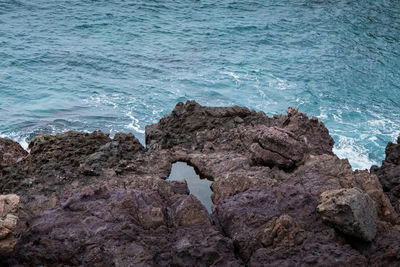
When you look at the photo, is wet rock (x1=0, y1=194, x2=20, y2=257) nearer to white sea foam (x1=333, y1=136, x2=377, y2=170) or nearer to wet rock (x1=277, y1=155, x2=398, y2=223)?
wet rock (x1=277, y1=155, x2=398, y2=223)

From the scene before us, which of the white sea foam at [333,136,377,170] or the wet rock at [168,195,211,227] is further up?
the wet rock at [168,195,211,227]

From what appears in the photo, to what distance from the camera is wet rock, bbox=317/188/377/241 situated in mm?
7547

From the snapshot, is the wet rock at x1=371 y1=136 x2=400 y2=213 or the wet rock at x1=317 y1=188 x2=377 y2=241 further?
the wet rock at x1=371 y1=136 x2=400 y2=213

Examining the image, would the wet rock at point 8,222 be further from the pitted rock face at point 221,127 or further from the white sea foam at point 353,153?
the white sea foam at point 353,153

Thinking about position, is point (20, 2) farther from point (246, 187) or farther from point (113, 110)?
point (246, 187)

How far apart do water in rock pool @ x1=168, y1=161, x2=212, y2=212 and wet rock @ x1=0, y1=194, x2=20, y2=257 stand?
4.08 metres

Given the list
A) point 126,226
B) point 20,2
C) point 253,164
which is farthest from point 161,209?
point 20,2

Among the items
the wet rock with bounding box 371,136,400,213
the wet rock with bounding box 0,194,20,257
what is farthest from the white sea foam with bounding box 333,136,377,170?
the wet rock with bounding box 0,194,20,257

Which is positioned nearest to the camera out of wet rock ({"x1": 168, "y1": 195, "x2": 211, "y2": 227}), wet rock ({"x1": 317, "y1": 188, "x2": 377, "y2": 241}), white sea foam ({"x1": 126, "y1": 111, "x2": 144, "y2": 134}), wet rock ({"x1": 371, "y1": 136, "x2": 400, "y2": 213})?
wet rock ({"x1": 317, "y1": 188, "x2": 377, "y2": 241})

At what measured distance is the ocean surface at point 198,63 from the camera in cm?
2155

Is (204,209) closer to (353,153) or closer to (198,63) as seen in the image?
(353,153)

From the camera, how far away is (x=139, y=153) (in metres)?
12.8

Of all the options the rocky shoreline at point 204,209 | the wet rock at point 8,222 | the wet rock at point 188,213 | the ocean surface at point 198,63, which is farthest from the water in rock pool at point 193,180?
the ocean surface at point 198,63

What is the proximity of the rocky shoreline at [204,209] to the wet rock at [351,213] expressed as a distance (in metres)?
0.02
